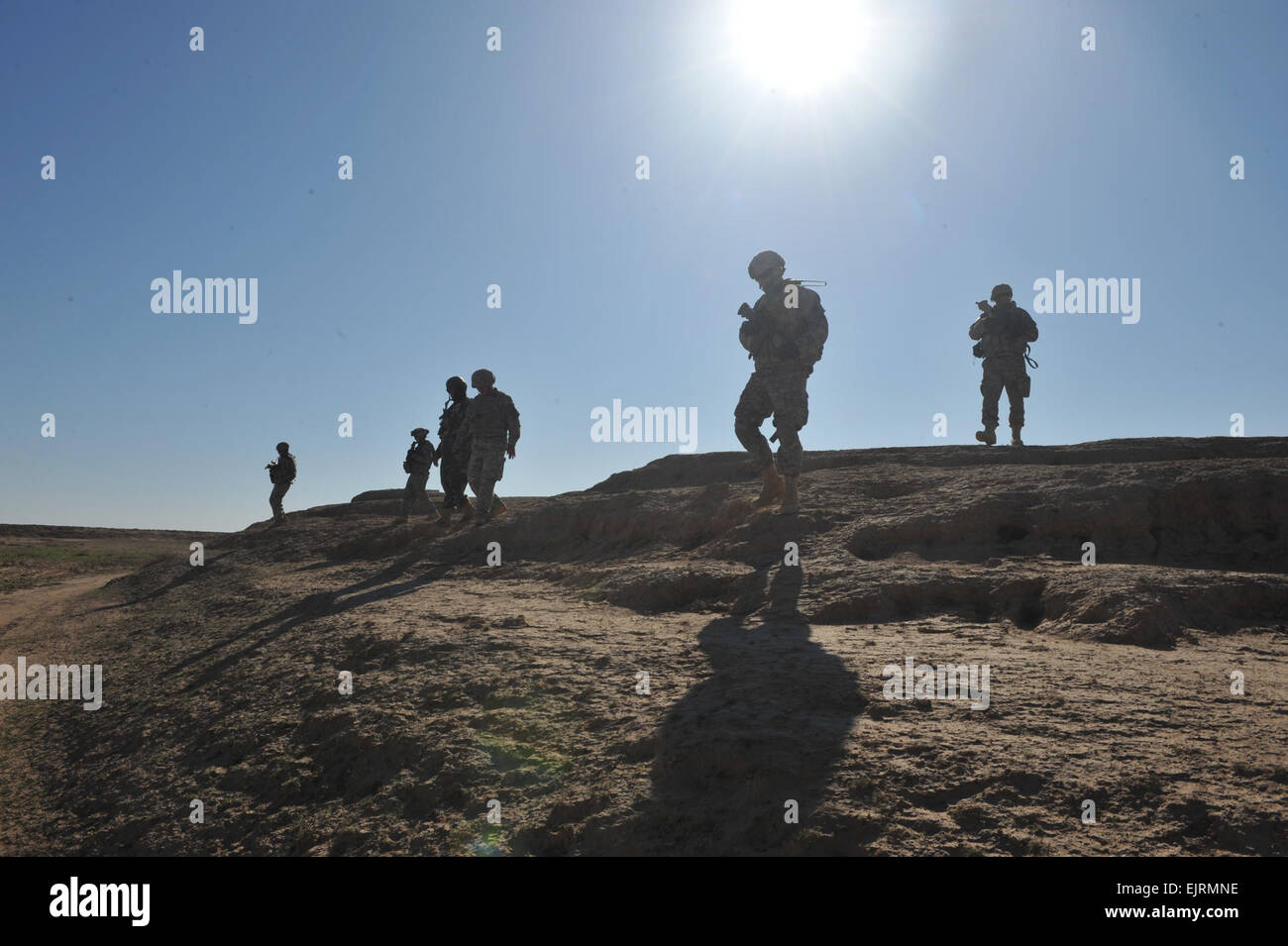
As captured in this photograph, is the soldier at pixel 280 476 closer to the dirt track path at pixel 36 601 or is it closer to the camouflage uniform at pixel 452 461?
the dirt track path at pixel 36 601

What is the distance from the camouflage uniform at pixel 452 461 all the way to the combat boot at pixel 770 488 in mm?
5828

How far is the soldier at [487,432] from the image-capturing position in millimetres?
10562

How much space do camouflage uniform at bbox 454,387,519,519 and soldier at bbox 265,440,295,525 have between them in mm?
8188

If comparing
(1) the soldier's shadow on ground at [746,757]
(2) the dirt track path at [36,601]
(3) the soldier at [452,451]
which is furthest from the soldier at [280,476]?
(1) the soldier's shadow on ground at [746,757]

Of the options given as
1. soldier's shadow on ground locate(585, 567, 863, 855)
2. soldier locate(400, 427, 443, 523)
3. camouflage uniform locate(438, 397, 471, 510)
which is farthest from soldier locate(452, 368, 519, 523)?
soldier's shadow on ground locate(585, 567, 863, 855)

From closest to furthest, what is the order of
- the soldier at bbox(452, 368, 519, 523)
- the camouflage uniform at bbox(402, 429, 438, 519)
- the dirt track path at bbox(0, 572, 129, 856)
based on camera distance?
1. the dirt track path at bbox(0, 572, 129, 856)
2. the soldier at bbox(452, 368, 519, 523)
3. the camouflage uniform at bbox(402, 429, 438, 519)

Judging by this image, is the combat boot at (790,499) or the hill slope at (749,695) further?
the combat boot at (790,499)

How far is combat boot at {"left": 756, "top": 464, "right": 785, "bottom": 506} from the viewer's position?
770cm

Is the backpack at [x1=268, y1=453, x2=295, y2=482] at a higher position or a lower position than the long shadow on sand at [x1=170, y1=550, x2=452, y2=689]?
higher

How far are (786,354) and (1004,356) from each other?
5579 mm

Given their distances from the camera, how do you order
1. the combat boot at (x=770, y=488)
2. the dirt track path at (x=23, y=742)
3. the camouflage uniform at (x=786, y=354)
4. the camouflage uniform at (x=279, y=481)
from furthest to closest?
the camouflage uniform at (x=279, y=481)
the combat boot at (x=770, y=488)
the camouflage uniform at (x=786, y=354)
the dirt track path at (x=23, y=742)

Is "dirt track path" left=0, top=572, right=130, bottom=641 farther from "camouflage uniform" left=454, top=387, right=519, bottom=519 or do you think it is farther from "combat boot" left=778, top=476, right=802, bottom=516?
"combat boot" left=778, top=476, right=802, bottom=516

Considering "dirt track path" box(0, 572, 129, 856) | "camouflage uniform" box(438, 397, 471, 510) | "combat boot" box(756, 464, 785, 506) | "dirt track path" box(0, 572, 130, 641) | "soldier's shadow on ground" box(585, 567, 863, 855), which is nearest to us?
"soldier's shadow on ground" box(585, 567, 863, 855)
